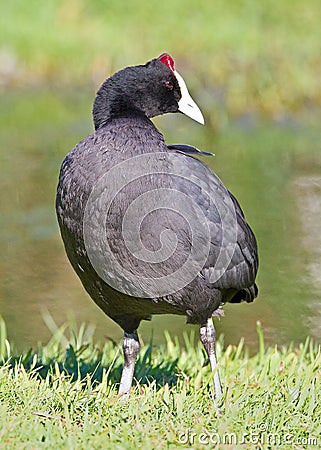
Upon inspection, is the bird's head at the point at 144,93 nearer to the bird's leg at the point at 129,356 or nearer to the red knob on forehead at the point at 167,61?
the red knob on forehead at the point at 167,61

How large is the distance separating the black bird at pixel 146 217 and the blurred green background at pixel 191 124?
1872mm

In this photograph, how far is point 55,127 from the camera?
Result: 12.4 meters

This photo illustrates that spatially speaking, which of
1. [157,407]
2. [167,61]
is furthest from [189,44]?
[157,407]

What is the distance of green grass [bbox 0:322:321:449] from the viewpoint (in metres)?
3.67

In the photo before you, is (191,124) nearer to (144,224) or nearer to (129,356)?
(129,356)

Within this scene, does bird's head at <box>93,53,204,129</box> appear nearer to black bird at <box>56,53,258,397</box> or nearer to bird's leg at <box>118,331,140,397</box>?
black bird at <box>56,53,258,397</box>

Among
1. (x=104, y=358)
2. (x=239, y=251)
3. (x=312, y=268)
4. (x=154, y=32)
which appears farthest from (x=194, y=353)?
(x=154, y=32)

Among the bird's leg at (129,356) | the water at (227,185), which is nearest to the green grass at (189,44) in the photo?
the water at (227,185)

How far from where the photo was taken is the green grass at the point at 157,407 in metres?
3.67

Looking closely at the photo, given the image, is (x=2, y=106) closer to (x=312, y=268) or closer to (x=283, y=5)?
(x=283, y=5)

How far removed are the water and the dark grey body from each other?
77.2 inches

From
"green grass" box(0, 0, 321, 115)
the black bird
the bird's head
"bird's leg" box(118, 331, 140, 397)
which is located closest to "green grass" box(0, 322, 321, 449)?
"bird's leg" box(118, 331, 140, 397)

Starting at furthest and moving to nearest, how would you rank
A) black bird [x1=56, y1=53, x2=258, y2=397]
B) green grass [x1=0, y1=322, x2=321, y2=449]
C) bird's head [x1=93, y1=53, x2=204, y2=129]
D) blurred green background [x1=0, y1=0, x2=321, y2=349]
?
blurred green background [x1=0, y1=0, x2=321, y2=349] → bird's head [x1=93, y1=53, x2=204, y2=129] → black bird [x1=56, y1=53, x2=258, y2=397] → green grass [x1=0, y1=322, x2=321, y2=449]

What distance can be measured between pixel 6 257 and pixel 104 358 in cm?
294
